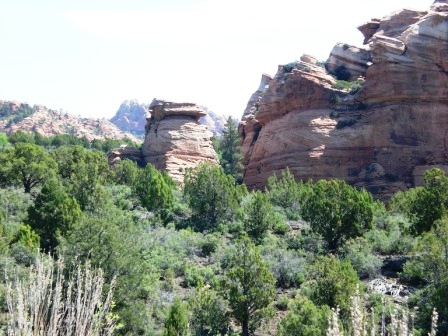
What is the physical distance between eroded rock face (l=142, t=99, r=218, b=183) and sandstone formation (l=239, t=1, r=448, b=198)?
642cm

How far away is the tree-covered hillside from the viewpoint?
687 inches

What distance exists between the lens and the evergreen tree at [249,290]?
19.9m

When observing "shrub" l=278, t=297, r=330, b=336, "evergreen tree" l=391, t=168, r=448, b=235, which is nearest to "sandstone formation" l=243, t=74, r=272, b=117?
"evergreen tree" l=391, t=168, r=448, b=235

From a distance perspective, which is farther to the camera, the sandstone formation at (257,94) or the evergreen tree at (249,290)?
the sandstone formation at (257,94)

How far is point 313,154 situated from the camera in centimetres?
5228

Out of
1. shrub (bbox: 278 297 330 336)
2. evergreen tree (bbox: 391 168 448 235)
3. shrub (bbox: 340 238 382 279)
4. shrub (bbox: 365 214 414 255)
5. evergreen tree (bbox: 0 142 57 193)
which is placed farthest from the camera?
evergreen tree (bbox: 0 142 57 193)

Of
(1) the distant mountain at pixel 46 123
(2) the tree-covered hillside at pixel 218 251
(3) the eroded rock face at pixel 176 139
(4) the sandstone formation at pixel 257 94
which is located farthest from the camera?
(1) the distant mountain at pixel 46 123

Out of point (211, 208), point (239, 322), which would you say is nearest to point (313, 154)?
point (211, 208)

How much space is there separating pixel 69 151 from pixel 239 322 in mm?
27979

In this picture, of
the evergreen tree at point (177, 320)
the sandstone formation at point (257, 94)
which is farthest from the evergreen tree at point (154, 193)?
the sandstone formation at point (257, 94)

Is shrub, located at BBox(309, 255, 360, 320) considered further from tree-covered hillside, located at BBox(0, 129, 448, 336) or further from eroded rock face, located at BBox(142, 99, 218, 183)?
eroded rock face, located at BBox(142, 99, 218, 183)

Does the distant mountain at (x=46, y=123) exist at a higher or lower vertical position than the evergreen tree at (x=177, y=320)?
higher

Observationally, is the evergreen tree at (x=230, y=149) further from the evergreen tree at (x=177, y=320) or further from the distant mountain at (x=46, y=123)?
the evergreen tree at (x=177, y=320)

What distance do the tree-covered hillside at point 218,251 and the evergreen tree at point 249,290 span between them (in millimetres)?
46
